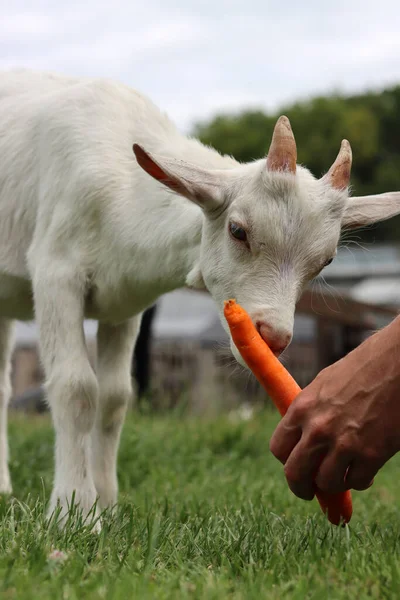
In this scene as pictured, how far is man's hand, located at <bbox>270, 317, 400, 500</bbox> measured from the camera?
8.87 feet

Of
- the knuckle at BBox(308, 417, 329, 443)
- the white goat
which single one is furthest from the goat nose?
the knuckle at BBox(308, 417, 329, 443)

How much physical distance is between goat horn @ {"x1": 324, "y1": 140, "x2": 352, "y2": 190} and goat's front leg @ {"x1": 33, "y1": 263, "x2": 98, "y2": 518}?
1.24 m

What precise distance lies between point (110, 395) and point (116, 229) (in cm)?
89

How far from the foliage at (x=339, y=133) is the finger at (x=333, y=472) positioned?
48.7m

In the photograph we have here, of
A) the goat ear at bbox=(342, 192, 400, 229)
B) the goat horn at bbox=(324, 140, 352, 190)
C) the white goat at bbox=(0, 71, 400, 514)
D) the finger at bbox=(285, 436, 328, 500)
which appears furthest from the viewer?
the goat ear at bbox=(342, 192, 400, 229)

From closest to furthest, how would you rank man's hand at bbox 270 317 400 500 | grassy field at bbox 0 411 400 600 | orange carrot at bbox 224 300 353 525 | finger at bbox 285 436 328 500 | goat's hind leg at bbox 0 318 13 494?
grassy field at bbox 0 411 400 600
man's hand at bbox 270 317 400 500
finger at bbox 285 436 328 500
orange carrot at bbox 224 300 353 525
goat's hind leg at bbox 0 318 13 494

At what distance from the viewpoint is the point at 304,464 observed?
9.37 ft

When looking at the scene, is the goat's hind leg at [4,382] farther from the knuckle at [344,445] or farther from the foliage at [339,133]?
the foliage at [339,133]

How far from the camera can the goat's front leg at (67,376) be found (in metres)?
3.80

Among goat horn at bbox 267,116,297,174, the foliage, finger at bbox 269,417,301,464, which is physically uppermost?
goat horn at bbox 267,116,297,174

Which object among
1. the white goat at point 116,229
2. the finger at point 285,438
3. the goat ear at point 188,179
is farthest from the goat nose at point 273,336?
the goat ear at point 188,179

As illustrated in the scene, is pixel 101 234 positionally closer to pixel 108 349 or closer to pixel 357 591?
pixel 108 349

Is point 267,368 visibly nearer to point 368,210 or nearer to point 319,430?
point 319,430

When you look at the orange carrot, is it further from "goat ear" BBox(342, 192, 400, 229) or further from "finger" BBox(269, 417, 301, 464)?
"goat ear" BBox(342, 192, 400, 229)
